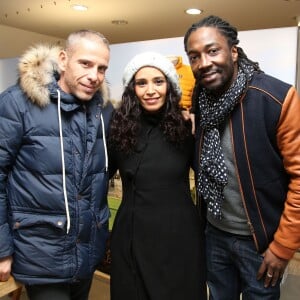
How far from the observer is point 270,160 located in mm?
1238

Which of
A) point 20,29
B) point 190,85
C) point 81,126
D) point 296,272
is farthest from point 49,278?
point 20,29

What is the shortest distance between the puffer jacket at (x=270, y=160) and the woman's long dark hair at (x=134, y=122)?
0.26 m

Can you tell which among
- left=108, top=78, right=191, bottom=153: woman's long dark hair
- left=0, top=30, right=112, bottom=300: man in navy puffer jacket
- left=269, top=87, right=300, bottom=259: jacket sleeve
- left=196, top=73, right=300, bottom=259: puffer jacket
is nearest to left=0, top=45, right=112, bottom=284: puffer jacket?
left=0, top=30, right=112, bottom=300: man in navy puffer jacket

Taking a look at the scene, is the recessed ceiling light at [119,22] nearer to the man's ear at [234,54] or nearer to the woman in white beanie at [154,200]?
the woman in white beanie at [154,200]

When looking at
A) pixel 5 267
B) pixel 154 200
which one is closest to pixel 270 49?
pixel 154 200

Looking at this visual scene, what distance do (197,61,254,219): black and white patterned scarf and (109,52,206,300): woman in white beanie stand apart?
0.13 metres

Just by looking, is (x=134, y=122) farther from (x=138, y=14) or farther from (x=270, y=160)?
(x=138, y=14)

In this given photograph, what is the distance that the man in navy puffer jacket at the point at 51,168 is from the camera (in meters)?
1.24

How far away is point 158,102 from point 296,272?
6.04ft

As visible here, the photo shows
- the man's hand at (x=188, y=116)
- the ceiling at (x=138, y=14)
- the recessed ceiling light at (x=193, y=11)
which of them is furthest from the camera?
the recessed ceiling light at (x=193, y=11)

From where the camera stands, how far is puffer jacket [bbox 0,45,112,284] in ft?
4.04

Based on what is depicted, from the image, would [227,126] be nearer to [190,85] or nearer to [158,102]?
[158,102]

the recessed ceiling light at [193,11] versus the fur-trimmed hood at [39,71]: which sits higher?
the recessed ceiling light at [193,11]

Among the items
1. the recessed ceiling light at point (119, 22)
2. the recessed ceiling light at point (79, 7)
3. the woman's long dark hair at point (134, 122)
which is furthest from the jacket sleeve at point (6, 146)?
the recessed ceiling light at point (119, 22)
